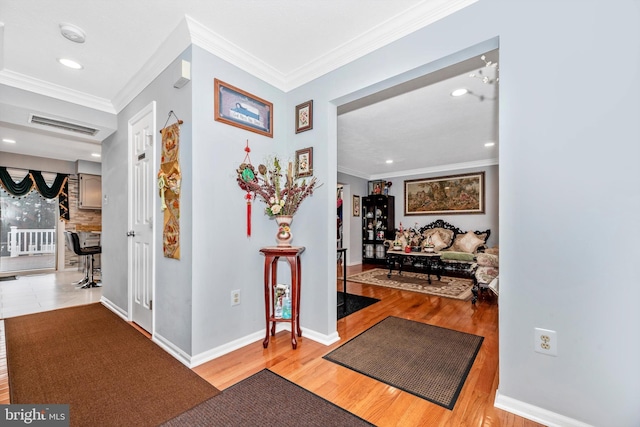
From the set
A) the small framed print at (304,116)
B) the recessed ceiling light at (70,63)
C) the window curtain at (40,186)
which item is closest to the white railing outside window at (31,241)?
the window curtain at (40,186)

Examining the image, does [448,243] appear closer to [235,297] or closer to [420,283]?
[420,283]

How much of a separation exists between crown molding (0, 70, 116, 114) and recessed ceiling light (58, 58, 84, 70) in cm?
60

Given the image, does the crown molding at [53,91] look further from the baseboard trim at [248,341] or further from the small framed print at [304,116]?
the baseboard trim at [248,341]

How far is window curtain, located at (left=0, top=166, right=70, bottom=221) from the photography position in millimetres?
5219

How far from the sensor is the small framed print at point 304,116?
2.50 m

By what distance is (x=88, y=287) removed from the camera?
177 inches

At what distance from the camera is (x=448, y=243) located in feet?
20.4

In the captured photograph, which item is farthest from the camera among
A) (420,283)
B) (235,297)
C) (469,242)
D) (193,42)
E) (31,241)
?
(31,241)

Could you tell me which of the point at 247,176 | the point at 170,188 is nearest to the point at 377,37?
the point at 247,176

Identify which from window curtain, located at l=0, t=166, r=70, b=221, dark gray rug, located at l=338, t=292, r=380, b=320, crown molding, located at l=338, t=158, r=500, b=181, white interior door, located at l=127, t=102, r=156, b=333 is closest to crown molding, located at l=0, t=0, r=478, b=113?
white interior door, located at l=127, t=102, r=156, b=333

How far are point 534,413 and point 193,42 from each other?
321cm

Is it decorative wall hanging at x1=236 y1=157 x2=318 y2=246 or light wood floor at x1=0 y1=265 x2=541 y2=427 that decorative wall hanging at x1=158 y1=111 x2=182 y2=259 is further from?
light wood floor at x1=0 y1=265 x2=541 y2=427

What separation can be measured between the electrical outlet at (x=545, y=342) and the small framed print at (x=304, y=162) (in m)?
1.94

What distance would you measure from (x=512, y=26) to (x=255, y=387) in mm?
2656
